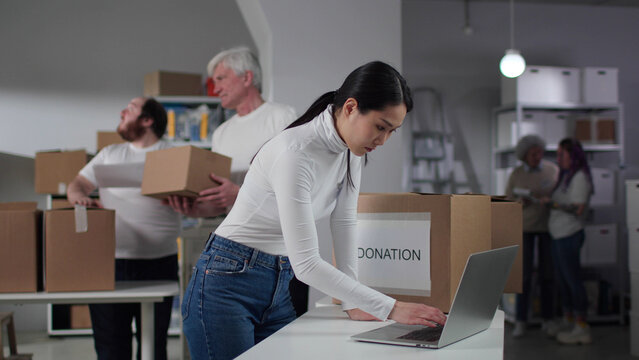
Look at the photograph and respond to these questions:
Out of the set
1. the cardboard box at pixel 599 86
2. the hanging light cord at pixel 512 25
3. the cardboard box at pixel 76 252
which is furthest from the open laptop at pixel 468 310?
the hanging light cord at pixel 512 25

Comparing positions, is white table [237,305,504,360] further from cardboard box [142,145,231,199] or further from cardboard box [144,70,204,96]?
cardboard box [144,70,204,96]

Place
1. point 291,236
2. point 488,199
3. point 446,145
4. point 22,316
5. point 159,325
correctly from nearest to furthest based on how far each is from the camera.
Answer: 1. point 291,236
2. point 488,199
3. point 159,325
4. point 22,316
5. point 446,145

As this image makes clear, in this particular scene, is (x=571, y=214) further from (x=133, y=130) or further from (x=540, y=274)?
(x=133, y=130)

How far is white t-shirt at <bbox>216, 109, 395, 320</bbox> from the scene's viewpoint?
1318 mm

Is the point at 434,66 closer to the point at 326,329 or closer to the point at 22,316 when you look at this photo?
the point at 22,316

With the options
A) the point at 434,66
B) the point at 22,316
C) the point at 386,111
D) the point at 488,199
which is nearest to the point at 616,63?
the point at 434,66

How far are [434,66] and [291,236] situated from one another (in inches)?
197

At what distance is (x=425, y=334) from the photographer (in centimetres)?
139

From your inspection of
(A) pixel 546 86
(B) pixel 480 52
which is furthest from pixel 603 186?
Answer: (B) pixel 480 52

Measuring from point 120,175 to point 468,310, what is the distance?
1741 mm

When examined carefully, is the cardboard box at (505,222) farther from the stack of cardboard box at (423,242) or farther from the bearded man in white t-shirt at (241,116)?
the bearded man in white t-shirt at (241,116)

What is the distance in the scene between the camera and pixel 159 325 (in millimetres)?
2564

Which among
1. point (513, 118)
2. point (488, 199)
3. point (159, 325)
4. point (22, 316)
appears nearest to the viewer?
point (488, 199)

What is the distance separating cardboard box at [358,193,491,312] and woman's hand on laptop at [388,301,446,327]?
30 cm
